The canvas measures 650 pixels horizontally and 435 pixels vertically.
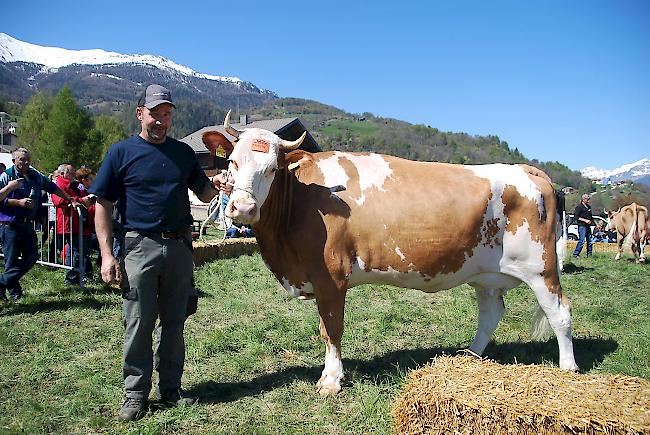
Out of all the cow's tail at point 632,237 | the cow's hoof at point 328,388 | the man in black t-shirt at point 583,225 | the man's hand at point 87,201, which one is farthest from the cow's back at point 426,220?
the cow's tail at point 632,237

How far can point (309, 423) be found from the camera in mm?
3895

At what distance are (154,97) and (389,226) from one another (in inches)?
93.4

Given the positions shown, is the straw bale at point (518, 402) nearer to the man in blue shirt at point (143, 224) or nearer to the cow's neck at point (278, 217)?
the cow's neck at point (278, 217)

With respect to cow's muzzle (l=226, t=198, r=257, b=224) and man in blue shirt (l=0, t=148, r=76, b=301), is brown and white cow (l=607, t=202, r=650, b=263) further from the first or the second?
man in blue shirt (l=0, t=148, r=76, b=301)

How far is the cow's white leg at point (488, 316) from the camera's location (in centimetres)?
535

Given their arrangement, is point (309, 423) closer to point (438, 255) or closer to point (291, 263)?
point (291, 263)

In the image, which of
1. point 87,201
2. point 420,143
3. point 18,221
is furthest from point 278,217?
point 420,143

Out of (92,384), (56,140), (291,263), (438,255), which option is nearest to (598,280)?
(438,255)

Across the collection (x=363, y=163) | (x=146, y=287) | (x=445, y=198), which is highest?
(x=363, y=163)

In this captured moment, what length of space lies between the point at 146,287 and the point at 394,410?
216 centimetres

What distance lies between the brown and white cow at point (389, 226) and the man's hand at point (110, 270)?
3.98 feet

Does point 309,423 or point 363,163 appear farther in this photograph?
point 363,163

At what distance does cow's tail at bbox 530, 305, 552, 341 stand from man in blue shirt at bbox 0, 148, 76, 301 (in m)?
7.11

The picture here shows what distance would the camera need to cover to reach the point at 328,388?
4.41m
